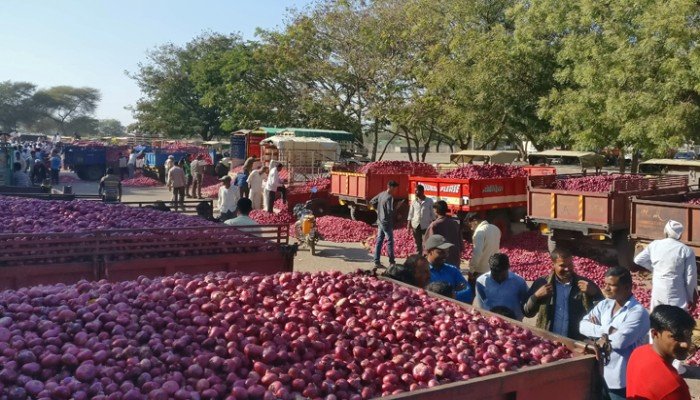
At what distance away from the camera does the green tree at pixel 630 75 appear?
1784 centimetres

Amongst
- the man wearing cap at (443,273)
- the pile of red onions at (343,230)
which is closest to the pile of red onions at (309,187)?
the pile of red onions at (343,230)

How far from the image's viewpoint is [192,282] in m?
4.75

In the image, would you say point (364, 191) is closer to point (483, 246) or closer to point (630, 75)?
point (630, 75)

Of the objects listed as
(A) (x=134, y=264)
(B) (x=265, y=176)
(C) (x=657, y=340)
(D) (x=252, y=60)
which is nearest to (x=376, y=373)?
(C) (x=657, y=340)

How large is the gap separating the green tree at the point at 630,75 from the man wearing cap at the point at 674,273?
11.6 metres

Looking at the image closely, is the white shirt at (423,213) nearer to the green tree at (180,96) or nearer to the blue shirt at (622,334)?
the blue shirt at (622,334)

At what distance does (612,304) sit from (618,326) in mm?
219

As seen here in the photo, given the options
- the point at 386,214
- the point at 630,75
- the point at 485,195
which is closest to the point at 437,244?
the point at 386,214

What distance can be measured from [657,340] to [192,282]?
9.77 ft

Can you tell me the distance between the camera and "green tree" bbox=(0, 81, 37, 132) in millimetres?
94500

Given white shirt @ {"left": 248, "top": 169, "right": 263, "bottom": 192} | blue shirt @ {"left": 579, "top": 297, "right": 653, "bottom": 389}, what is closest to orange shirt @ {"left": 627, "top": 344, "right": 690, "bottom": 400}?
blue shirt @ {"left": 579, "top": 297, "right": 653, "bottom": 389}

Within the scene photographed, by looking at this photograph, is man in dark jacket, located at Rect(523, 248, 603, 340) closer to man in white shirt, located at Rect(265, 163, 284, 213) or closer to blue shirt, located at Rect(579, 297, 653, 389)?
blue shirt, located at Rect(579, 297, 653, 389)

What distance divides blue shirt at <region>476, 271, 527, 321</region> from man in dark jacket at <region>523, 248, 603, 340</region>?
0.34 meters

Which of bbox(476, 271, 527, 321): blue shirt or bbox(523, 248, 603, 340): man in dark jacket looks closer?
bbox(523, 248, 603, 340): man in dark jacket
